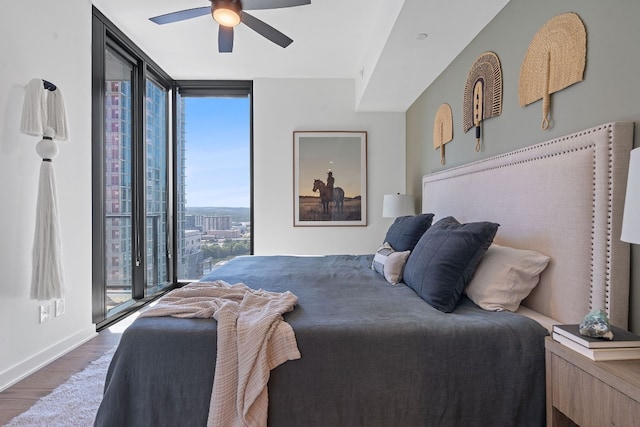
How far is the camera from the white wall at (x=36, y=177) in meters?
2.04

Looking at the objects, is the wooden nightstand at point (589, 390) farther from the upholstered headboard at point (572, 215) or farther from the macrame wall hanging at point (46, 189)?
the macrame wall hanging at point (46, 189)

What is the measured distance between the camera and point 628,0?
123 cm

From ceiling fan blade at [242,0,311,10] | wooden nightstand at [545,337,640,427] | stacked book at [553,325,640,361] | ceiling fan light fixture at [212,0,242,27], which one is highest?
ceiling fan blade at [242,0,311,10]

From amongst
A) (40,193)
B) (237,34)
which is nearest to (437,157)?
(237,34)

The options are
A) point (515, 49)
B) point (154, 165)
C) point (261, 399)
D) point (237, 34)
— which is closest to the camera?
point (261, 399)

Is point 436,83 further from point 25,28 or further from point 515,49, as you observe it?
point 25,28

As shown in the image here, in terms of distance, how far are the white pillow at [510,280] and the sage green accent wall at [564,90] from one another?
1.21 feet

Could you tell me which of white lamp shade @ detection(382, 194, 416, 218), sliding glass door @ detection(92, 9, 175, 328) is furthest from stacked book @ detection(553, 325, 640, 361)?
sliding glass door @ detection(92, 9, 175, 328)

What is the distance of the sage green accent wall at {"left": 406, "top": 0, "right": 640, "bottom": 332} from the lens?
1.23 m

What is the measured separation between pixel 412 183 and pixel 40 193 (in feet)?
11.8

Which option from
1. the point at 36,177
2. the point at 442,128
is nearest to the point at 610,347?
the point at 442,128

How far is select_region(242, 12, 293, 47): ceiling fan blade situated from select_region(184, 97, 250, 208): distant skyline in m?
1.92

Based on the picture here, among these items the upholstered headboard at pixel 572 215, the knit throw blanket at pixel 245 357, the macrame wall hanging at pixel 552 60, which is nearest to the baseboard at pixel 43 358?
the knit throw blanket at pixel 245 357

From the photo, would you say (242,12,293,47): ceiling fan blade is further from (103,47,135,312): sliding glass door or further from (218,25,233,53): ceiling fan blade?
(103,47,135,312): sliding glass door
